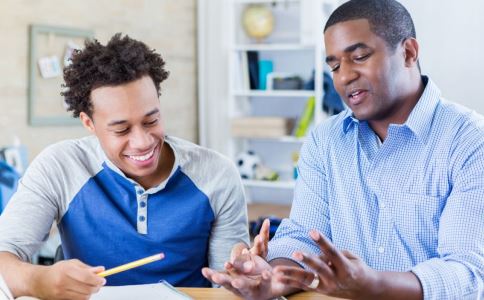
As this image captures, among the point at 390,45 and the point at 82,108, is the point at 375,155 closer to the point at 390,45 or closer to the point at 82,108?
the point at 390,45

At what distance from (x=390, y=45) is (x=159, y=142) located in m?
0.59

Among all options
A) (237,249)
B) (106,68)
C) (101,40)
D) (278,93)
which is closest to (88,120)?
(106,68)

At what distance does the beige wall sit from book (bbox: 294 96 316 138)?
2.56ft

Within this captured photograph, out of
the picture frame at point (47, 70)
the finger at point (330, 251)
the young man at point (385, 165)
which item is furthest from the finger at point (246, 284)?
the picture frame at point (47, 70)

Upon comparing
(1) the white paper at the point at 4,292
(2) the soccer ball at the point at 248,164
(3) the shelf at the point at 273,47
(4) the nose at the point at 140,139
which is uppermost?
(3) the shelf at the point at 273,47

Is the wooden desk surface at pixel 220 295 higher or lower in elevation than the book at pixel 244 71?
lower

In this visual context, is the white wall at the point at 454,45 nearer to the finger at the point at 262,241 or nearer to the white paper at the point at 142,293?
the finger at the point at 262,241

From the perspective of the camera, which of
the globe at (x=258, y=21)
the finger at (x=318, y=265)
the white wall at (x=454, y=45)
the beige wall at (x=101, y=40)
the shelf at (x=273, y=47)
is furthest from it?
the globe at (x=258, y=21)

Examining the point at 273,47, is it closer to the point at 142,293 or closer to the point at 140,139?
the point at 140,139

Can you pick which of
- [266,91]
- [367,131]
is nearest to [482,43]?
[266,91]

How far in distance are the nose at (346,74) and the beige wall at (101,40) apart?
230cm

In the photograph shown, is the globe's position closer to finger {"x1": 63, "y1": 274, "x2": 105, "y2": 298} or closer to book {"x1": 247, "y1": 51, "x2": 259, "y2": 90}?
book {"x1": 247, "y1": 51, "x2": 259, "y2": 90}

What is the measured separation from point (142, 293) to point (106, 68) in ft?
1.83

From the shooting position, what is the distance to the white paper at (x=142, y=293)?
1.43 m
